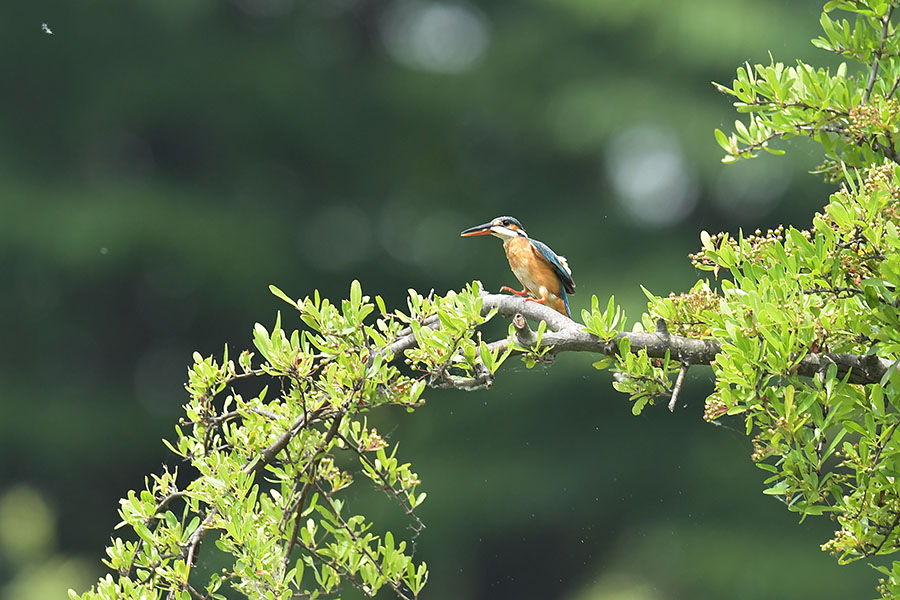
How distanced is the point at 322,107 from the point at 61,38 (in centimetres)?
160

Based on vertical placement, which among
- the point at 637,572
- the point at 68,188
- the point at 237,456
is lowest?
the point at 637,572

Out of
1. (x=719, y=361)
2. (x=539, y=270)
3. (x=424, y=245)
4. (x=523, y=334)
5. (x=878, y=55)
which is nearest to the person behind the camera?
(x=719, y=361)

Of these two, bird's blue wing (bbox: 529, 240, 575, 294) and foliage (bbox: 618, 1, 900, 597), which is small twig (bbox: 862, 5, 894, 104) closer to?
foliage (bbox: 618, 1, 900, 597)

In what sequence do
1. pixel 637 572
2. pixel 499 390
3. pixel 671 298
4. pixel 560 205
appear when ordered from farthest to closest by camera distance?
pixel 560 205 < pixel 499 390 < pixel 637 572 < pixel 671 298

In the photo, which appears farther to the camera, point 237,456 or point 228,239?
point 228,239

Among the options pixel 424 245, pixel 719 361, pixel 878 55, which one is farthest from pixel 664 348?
pixel 424 245

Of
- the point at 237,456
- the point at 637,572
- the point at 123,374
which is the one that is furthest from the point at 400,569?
Answer: the point at 123,374

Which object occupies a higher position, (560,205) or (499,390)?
(560,205)

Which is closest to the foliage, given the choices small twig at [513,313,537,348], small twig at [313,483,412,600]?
small twig at [513,313,537,348]

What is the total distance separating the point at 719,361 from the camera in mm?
1168

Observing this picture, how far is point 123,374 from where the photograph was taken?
249 inches

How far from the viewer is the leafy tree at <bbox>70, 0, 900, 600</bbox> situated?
1.19m

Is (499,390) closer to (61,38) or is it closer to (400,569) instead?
(61,38)

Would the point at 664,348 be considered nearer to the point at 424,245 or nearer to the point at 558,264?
the point at 558,264
